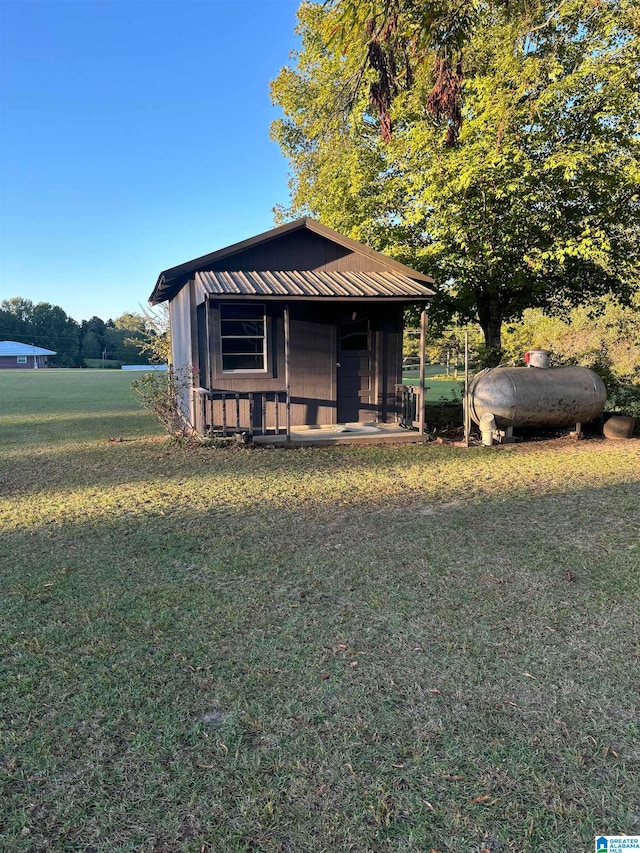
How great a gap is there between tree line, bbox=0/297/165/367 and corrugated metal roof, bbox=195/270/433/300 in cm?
7358

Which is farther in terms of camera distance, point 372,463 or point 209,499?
point 372,463

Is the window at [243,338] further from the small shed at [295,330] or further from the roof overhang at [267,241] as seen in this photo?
the roof overhang at [267,241]

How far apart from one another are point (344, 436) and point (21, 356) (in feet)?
281

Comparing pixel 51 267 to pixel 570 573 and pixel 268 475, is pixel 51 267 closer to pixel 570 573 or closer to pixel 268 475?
pixel 268 475

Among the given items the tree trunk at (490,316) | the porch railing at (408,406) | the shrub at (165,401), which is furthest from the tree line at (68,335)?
the porch railing at (408,406)

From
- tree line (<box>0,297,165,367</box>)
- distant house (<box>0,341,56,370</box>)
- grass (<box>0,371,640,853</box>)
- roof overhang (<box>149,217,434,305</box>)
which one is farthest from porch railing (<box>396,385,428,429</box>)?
distant house (<box>0,341,56,370</box>)

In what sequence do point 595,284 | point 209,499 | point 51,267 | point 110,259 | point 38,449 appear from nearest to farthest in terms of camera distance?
point 209,499
point 38,449
point 595,284
point 110,259
point 51,267

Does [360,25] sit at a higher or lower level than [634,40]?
lower

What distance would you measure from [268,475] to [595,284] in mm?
10142

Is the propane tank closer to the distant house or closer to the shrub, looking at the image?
the shrub

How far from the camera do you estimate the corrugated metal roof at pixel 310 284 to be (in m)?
8.55

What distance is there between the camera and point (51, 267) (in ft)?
210

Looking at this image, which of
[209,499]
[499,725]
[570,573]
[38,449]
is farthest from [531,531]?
[38,449]

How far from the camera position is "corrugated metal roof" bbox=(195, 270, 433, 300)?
855 cm
